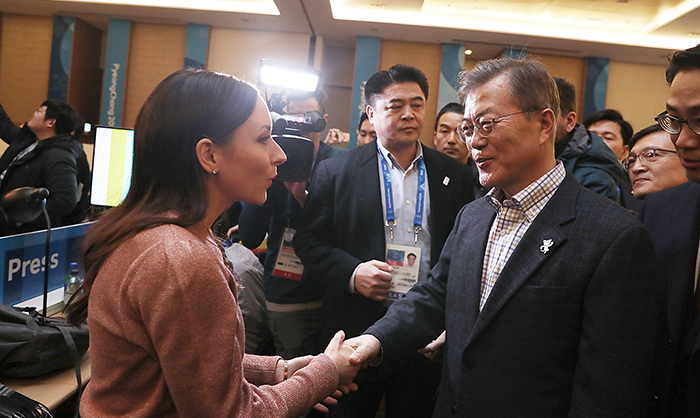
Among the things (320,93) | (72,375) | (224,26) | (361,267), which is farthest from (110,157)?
(224,26)

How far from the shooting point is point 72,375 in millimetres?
1501

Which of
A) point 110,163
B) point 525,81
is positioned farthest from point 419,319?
point 110,163

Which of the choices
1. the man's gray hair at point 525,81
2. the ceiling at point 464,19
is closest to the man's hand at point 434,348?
the man's gray hair at point 525,81

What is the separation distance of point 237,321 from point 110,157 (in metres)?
2.45

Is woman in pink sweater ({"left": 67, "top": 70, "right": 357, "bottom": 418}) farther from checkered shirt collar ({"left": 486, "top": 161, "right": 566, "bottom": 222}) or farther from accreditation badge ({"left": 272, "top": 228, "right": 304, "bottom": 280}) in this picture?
accreditation badge ({"left": 272, "top": 228, "right": 304, "bottom": 280})

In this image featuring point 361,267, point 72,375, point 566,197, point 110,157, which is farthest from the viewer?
point 110,157

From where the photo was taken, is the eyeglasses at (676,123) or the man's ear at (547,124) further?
the man's ear at (547,124)

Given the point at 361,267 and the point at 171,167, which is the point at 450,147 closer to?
the point at 361,267

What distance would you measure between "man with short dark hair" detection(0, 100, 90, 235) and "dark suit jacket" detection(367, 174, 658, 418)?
2808mm

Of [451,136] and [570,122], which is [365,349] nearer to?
[570,122]

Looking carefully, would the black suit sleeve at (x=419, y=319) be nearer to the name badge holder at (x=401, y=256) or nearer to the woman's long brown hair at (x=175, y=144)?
the name badge holder at (x=401, y=256)

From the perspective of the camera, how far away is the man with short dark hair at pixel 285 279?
6.77 ft

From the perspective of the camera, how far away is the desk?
4.39 ft

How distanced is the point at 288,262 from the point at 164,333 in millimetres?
1273
